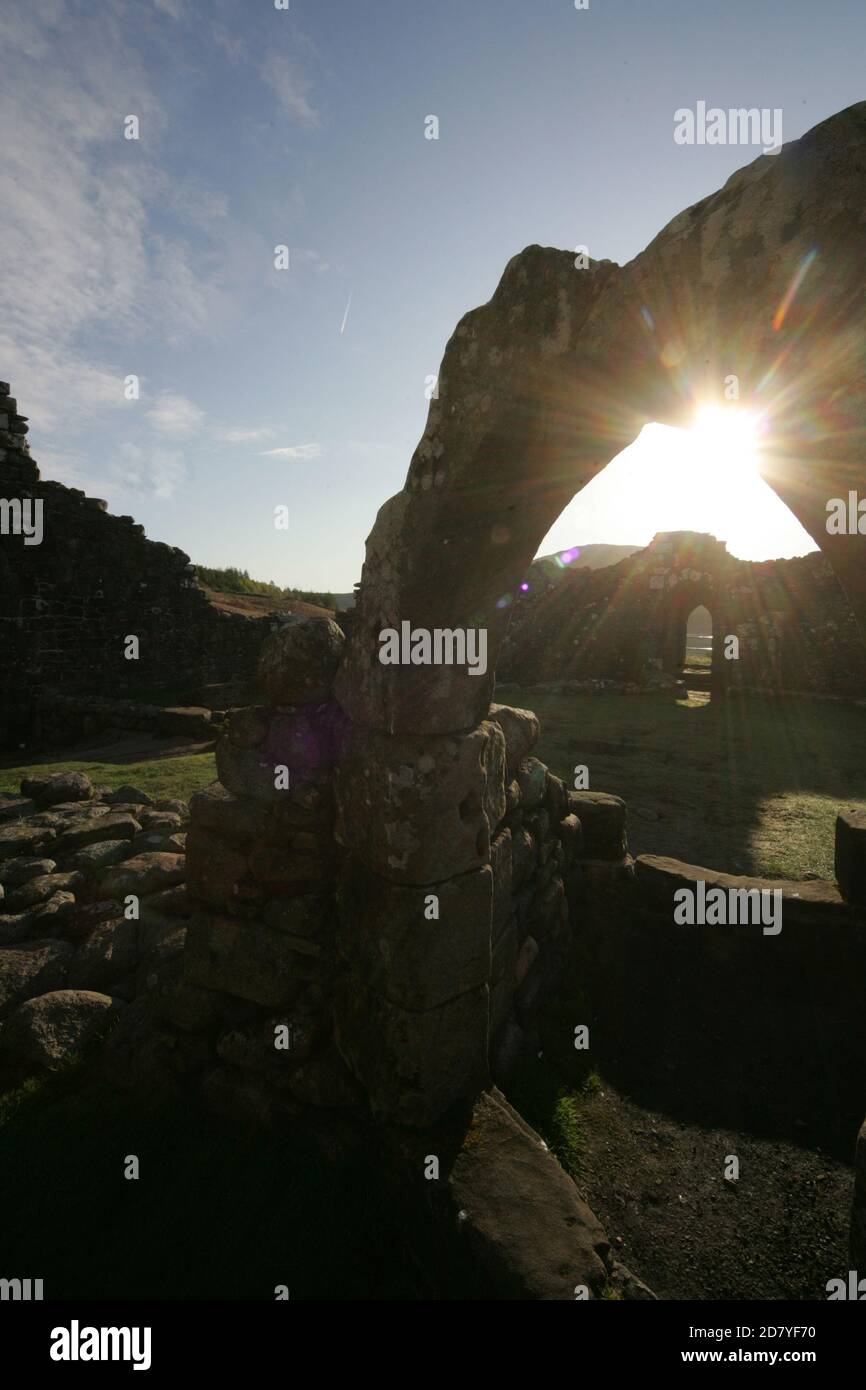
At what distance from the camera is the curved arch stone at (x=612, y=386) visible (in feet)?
5.31

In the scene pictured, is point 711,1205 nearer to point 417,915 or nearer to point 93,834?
point 417,915

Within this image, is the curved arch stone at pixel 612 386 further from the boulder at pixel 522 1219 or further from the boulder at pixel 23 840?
the boulder at pixel 23 840

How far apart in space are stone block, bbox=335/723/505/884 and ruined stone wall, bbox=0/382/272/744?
35.2ft

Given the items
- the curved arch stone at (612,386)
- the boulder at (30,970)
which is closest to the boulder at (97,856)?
the boulder at (30,970)

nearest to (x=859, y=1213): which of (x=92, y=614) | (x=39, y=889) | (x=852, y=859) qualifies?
(x=852, y=859)

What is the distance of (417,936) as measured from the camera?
2.59 m

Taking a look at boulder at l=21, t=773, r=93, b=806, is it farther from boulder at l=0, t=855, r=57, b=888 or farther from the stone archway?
the stone archway

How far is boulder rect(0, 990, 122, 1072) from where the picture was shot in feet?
10.2

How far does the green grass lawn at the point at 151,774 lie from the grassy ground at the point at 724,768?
15.4 feet

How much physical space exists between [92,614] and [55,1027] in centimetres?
1220

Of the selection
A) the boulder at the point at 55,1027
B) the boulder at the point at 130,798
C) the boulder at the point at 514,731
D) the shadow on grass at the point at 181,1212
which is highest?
the boulder at the point at 514,731

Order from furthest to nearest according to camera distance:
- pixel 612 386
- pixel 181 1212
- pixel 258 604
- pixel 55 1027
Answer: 1. pixel 258 604
2. pixel 55 1027
3. pixel 181 1212
4. pixel 612 386
